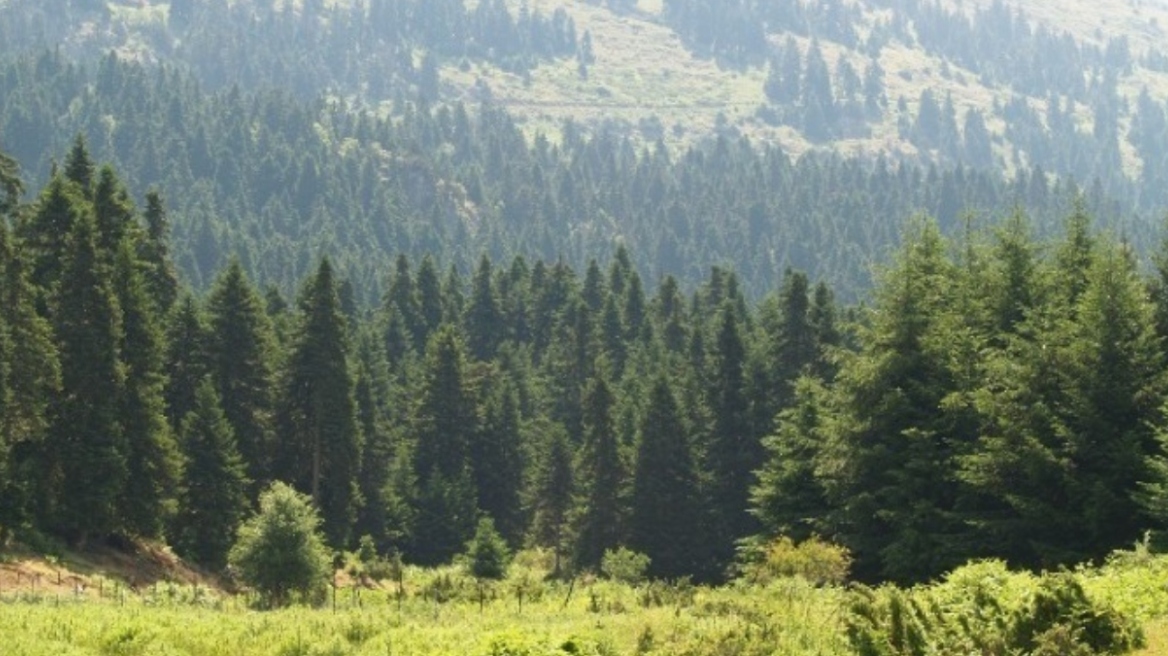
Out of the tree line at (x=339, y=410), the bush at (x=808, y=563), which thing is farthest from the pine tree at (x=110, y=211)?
the bush at (x=808, y=563)

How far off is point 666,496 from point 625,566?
10.4 meters

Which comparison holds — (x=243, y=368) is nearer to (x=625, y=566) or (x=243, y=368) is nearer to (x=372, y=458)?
(x=372, y=458)

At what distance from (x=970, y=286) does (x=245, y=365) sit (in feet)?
117

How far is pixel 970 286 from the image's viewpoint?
5284cm

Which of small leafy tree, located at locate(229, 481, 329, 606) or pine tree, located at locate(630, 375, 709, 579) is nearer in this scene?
small leafy tree, located at locate(229, 481, 329, 606)

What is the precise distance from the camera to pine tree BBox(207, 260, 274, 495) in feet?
238

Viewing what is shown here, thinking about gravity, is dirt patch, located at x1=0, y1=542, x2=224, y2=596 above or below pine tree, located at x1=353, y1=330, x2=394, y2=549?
below

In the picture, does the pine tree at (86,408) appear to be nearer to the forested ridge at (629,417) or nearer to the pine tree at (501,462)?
the forested ridge at (629,417)

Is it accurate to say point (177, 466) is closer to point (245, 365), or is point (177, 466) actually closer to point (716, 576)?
point (245, 365)

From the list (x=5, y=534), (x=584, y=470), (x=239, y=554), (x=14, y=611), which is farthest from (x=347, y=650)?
(x=584, y=470)

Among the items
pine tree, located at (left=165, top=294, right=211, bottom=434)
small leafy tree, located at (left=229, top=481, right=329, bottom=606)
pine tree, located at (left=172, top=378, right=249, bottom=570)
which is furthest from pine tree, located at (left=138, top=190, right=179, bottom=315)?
small leafy tree, located at (left=229, top=481, right=329, bottom=606)

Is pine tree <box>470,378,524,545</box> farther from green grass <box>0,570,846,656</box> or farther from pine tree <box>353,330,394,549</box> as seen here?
green grass <box>0,570,846,656</box>

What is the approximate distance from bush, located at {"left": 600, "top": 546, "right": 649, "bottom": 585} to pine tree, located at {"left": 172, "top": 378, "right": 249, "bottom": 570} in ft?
52.7

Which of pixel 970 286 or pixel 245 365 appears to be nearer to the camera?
pixel 970 286
